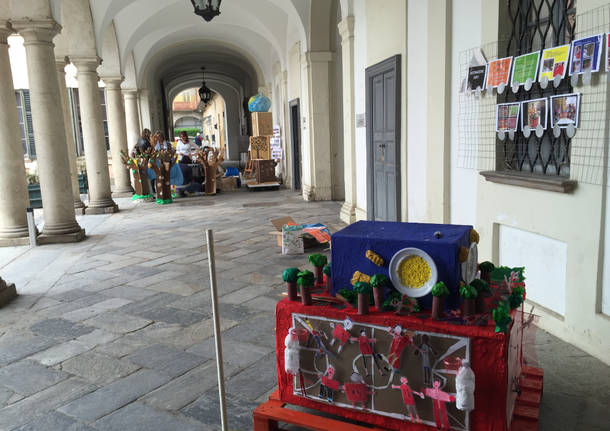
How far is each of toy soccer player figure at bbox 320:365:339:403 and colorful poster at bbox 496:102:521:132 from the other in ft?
8.13

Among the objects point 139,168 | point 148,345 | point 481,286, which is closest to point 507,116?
point 481,286

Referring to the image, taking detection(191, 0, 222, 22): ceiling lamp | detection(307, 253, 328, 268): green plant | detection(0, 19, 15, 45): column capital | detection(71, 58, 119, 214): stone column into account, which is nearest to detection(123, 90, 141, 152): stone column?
detection(71, 58, 119, 214): stone column

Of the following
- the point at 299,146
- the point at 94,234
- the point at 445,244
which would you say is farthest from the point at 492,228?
the point at 299,146

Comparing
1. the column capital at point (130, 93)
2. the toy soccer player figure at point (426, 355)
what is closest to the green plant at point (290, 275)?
the toy soccer player figure at point (426, 355)

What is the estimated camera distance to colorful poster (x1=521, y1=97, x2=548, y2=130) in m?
3.41

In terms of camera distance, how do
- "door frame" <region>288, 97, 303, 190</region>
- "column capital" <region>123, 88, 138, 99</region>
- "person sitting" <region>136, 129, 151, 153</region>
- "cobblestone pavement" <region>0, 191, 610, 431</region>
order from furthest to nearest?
"column capital" <region>123, 88, 138, 99</region> < "door frame" <region>288, 97, 303, 190</region> < "person sitting" <region>136, 129, 151, 153</region> < "cobblestone pavement" <region>0, 191, 610, 431</region>

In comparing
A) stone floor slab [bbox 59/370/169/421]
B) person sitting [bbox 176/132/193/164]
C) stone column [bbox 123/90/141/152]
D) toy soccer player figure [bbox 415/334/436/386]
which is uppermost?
stone column [bbox 123/90/141/152]

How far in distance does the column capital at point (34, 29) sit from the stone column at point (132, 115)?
31.3ft

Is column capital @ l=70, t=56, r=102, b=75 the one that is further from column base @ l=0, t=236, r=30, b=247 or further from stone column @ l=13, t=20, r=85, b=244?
column base @ l=0, t=236, r=30, b=247

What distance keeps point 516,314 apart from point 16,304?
4.31m

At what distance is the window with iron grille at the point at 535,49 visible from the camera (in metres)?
3.32

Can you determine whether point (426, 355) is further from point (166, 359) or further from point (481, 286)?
point (166, 359)

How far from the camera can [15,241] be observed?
7195mm

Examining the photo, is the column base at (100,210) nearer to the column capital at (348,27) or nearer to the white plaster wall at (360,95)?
the white plaster wall at (360,95)
